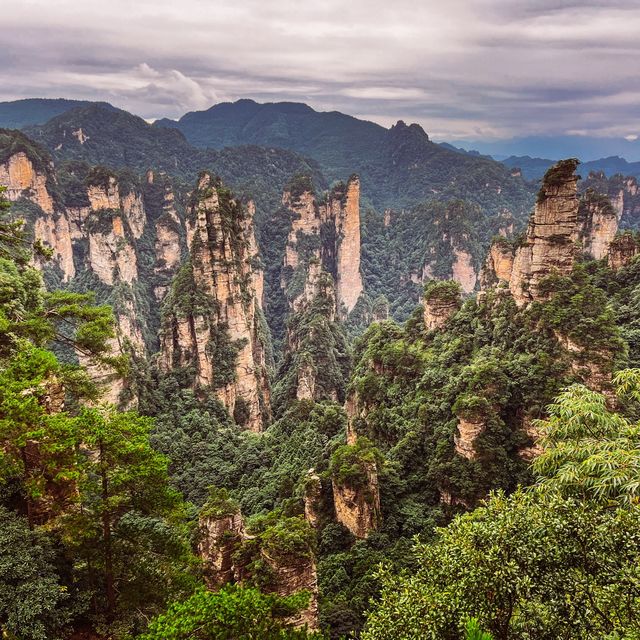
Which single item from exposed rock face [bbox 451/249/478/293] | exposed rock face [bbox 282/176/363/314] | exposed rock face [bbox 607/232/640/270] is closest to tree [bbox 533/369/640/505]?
exposed rock face [bbox 607/232/640/270]

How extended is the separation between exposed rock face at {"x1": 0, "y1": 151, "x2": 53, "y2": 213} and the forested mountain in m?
0.41

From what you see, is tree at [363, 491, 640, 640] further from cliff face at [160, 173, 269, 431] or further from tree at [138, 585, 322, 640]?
cliff face at [160, 173, 269, 431]

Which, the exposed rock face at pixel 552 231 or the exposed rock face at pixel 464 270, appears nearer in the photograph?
the exposed rock face at pixel 552 231

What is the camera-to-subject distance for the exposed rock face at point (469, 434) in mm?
26228

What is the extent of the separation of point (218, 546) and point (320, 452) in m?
19.9

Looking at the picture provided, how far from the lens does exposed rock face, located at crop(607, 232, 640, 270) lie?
38.4 metres

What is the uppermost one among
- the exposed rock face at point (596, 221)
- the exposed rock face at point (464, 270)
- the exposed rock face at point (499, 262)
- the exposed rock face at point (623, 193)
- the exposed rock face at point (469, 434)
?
the exposed rock face at point (623, 193)

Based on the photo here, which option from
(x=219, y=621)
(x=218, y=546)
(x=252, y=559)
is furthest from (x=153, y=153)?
(x=219, y=621)

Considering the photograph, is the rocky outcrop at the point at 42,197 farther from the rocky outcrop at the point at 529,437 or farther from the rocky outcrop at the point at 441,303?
the rocky outcrop at the point at 529,437

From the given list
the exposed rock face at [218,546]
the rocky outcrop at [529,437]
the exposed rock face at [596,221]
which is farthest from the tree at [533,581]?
the exposed rock face at [596,221]

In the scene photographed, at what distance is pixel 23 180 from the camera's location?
283 feet

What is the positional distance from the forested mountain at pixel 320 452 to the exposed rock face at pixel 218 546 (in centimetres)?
9

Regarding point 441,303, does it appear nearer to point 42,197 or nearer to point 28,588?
point 28,588

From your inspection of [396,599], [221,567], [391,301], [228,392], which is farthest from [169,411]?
[391,301]
